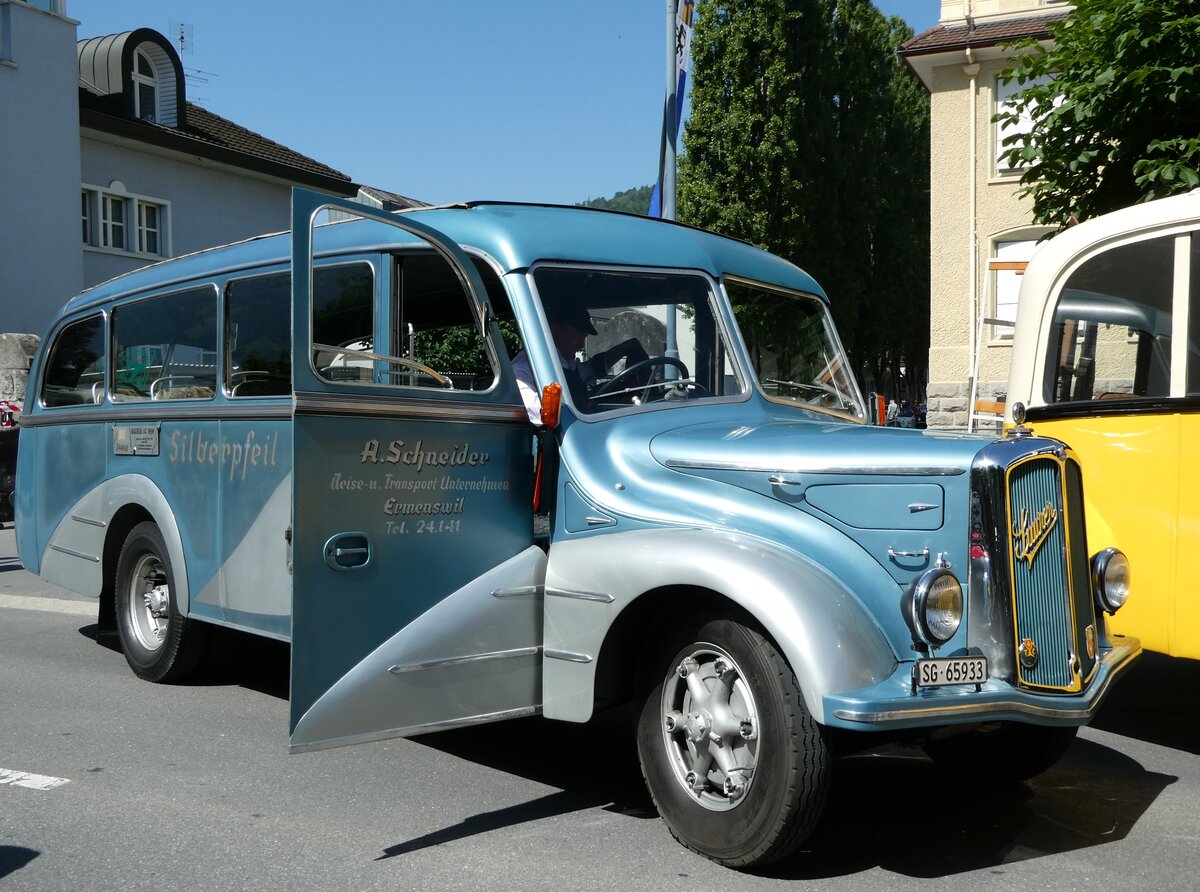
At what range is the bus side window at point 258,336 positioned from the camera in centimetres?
587

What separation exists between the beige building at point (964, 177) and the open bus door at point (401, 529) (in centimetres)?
1982

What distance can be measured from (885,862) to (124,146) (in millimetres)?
27001

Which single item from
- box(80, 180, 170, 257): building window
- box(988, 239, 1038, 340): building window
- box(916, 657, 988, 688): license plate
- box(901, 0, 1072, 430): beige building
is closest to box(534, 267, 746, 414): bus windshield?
box(916, 657, 988, 688): license plate

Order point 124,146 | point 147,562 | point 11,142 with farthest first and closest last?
1. point 124,146
2. point 11,142
3. point 147,562

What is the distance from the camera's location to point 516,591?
4.73 metres

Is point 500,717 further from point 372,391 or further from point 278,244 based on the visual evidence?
point 278,244

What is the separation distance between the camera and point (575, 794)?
499cm

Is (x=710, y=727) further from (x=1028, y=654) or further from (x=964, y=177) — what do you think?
(x=964, y=177)

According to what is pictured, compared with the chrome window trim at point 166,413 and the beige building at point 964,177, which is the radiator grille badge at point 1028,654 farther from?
the beige building at point 964,177

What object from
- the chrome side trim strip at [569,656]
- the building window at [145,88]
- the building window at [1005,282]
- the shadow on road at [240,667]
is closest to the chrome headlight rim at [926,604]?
the chrome side trim strip at [569,656]

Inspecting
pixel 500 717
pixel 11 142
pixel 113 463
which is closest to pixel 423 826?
pixel 500 717

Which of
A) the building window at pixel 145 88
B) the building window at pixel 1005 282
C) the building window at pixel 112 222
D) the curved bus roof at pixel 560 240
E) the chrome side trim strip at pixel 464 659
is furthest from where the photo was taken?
the building window at pixel 145 88

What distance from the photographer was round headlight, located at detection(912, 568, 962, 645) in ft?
12.8

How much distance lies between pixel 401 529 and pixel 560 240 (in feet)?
4.78
